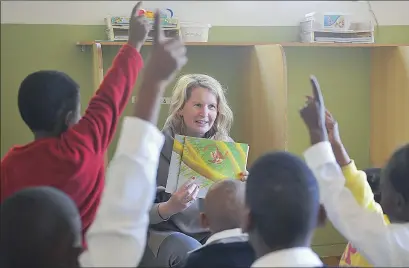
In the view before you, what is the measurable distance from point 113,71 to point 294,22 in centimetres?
217

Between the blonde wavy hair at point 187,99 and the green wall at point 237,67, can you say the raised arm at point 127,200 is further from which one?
the green wall at point 237,67

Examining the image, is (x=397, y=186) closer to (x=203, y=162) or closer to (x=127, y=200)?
(x=127, y=200)

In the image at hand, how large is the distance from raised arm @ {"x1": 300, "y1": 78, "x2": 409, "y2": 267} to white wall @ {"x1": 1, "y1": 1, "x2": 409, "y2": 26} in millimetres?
2125

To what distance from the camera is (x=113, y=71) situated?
1.14m

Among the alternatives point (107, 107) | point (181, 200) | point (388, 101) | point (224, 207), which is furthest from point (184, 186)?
point (388, 101)

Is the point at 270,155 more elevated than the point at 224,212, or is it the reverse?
the point at 270,155

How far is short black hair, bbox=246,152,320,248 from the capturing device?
2.88 feet

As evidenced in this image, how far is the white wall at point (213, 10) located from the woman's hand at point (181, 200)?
5.06 feet

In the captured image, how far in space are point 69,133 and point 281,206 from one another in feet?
1.55

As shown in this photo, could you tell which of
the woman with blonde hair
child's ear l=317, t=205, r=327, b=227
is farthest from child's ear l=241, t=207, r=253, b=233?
the woman with blonde hair

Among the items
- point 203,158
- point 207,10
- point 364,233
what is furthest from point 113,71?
point 207,10

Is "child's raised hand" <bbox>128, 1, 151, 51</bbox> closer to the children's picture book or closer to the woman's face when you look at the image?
the children's picture book

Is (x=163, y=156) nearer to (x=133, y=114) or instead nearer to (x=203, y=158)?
(x=203, y=158)

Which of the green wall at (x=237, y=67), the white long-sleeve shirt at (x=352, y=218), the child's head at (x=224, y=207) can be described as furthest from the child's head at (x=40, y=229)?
the green wall at (x=237, y=67)
